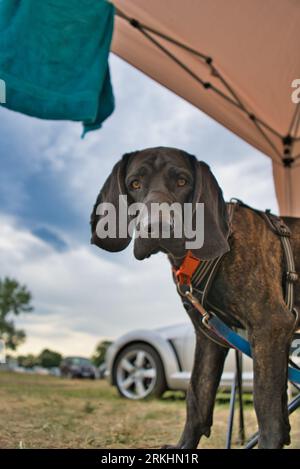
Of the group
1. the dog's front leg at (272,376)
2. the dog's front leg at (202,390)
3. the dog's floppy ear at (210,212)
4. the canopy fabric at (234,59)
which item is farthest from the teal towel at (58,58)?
the dog's front leg at (272,376)

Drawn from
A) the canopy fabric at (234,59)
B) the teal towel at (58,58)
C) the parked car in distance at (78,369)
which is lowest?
the parked car in distance at (78,369)

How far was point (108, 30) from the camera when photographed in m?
2.65

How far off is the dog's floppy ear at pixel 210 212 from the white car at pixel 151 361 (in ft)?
11.6

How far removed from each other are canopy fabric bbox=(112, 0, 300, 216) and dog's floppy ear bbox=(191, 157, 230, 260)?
5.56 ft

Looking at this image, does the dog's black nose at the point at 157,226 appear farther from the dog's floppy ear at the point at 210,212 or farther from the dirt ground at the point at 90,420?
the dirt ground at the point at 90,420

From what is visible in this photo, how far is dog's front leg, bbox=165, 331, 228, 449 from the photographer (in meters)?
1.60

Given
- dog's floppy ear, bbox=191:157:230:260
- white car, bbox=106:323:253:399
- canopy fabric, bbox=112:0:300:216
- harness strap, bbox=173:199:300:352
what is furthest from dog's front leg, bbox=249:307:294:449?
white car, bbox=106:323:253:399

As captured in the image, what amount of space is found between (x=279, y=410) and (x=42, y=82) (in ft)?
5.62

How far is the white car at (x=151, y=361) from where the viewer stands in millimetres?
4711

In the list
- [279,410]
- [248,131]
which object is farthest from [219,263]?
[248,131]

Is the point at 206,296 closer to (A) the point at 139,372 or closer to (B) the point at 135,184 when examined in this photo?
(B) the point at 135,184

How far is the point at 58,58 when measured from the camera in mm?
2414
